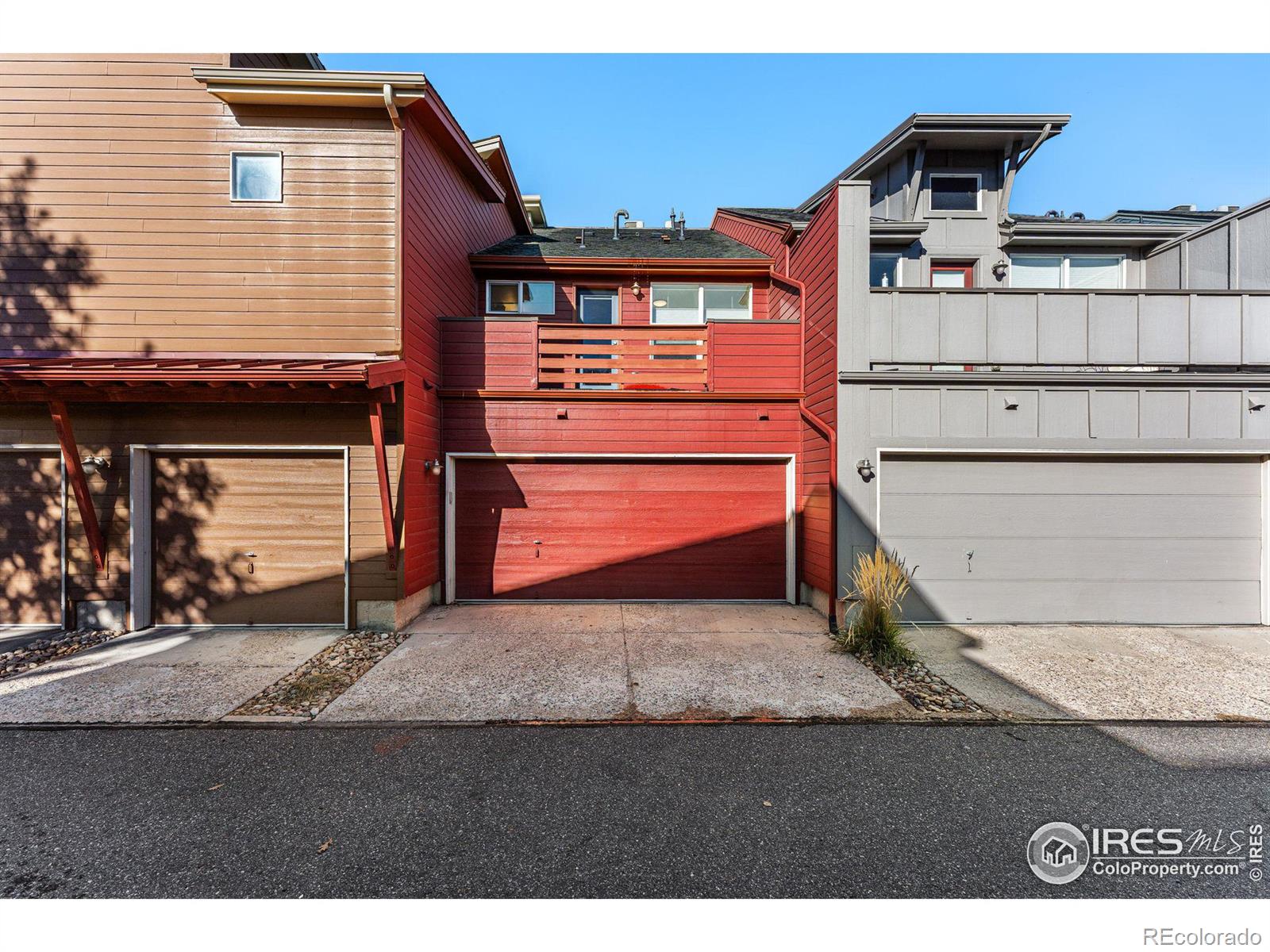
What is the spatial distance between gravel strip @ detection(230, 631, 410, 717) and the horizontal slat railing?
4025 millimetres

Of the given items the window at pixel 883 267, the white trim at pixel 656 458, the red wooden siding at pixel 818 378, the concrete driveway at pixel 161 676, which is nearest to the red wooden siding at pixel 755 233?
the red wooden siding at pixel 818 378

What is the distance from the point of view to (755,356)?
7379 millimetres

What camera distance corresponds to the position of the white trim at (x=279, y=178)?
20.4 feet

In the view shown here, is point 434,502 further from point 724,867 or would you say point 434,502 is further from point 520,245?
point 520,245

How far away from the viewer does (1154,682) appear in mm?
4590

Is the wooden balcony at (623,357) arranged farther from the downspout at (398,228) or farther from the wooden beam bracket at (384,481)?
the wooden beam bracket at (384,481)

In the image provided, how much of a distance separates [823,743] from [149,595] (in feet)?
25.7

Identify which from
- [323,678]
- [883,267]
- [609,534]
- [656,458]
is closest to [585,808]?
[323,678]

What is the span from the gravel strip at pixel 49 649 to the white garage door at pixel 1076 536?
9.39m

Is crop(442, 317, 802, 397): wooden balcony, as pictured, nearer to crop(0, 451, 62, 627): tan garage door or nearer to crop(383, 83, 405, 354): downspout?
crop(383, 83, 405, 354): downspout

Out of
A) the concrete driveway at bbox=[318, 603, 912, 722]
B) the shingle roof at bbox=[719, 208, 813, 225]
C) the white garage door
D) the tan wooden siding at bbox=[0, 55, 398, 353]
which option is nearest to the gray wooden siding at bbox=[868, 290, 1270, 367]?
the white garage door

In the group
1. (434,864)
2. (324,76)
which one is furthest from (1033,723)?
(324,76)

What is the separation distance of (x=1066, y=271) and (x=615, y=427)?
981cm

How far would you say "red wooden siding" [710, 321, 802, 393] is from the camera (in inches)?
289
